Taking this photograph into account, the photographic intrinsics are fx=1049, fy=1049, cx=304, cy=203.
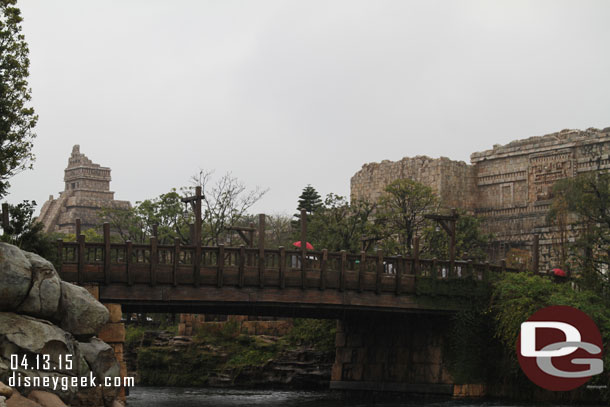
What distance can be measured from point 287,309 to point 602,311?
37.6 ft

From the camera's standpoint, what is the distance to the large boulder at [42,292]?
85.9ft

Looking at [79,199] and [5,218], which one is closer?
[5,218]

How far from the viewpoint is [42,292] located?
26.5m

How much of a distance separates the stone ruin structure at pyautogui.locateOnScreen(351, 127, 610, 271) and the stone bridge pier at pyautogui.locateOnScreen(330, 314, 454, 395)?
34.3m

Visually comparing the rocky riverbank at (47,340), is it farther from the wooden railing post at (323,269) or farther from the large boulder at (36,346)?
the wooden railing post at (323,269)

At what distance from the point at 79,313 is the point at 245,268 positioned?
885 cm

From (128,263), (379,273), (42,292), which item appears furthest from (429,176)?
(42,292)

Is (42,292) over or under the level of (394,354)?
over

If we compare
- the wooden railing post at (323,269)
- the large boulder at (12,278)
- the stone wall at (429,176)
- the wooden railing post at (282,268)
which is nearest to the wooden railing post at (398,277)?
the wooden railing post at (323,269)

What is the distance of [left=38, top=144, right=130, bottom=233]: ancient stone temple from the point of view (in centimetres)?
12600

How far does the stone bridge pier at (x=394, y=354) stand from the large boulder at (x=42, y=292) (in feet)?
59.6

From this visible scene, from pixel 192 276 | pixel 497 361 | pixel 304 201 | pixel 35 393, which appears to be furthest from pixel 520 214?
pixel 35 393

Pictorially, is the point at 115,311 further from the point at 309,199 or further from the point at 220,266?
the point at 309,199

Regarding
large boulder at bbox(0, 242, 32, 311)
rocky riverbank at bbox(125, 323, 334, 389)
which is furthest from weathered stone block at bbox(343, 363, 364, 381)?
large boulder at bbox(0, 242, 32, 311)
